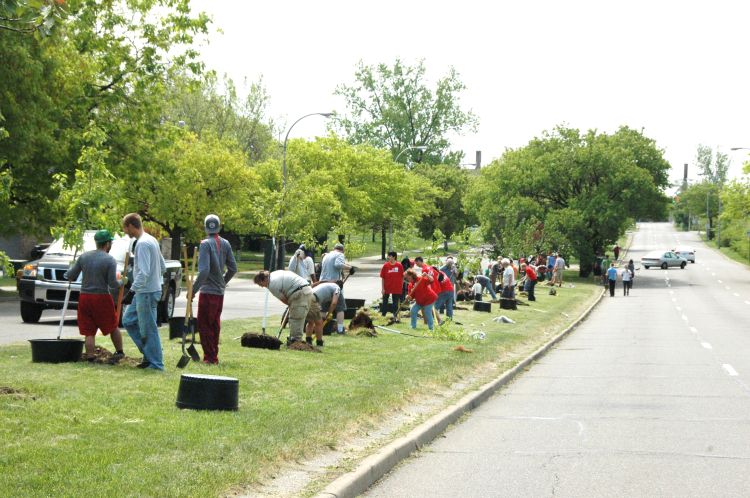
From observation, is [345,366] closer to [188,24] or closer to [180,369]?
[180,369]

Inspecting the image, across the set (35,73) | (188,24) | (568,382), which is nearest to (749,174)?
(188,24)

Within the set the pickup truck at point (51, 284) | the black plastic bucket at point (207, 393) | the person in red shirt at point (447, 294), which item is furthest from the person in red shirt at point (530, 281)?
the black plastic bucket at point (207, 393)

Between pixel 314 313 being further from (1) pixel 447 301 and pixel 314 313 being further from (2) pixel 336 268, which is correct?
(1) pixel 447 301

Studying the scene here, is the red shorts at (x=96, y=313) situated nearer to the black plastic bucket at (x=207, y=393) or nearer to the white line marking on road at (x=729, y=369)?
the black plastic bucket at (x=207, y=393)

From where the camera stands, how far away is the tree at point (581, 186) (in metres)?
67.9

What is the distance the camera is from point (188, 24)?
33.4 m

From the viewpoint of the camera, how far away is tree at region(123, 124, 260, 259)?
50531 mm

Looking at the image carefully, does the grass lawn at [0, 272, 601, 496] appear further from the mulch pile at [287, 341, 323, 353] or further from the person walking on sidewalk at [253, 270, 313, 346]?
the person walking on sidewalk at [253, 270, 313, 346]

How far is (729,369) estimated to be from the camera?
17.5 metres

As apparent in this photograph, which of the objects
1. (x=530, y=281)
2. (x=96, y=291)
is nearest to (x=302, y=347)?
(x=96, y=291)

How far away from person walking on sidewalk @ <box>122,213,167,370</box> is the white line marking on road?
9376 mm

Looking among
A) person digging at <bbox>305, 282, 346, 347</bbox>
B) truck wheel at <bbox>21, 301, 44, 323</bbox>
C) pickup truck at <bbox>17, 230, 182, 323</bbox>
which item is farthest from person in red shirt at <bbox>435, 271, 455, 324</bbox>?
truck wheel at <bbox>21, 301, 44, 323</bbox>

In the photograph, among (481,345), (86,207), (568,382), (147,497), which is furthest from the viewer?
(481,345)

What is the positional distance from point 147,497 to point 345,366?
318 inches
